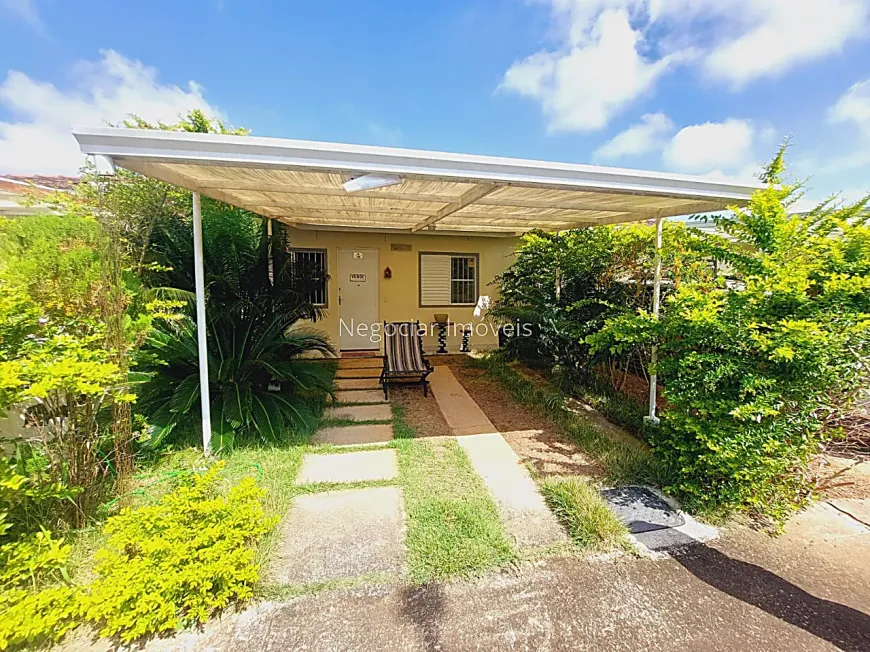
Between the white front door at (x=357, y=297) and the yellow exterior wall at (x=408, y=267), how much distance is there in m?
0.11

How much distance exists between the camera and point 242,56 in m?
7.98

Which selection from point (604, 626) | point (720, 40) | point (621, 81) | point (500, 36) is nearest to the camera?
point (604, 626)

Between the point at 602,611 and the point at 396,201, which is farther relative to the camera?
the point at 396,201

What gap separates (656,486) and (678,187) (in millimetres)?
2691

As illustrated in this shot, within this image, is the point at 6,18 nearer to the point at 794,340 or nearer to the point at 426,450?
the point at 426,450

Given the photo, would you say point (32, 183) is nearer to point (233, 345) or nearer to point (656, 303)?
point (233, 345)

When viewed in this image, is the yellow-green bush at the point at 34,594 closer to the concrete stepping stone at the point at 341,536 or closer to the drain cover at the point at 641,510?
the concrete stepping stone at the point at 341,536

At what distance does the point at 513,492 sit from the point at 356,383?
147 inches

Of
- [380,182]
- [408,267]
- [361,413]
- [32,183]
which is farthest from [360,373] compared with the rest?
[32,183]

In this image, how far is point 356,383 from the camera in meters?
6.47

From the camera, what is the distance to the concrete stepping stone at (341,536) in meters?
2.44

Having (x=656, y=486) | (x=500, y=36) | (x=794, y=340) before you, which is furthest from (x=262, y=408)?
(x=500, y=36)

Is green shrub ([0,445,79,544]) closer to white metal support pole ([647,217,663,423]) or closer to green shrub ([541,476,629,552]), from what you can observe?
green shrub ([541,476,629,552])

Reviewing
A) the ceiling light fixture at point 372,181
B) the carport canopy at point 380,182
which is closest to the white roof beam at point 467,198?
the carport canopy at point 380,182
